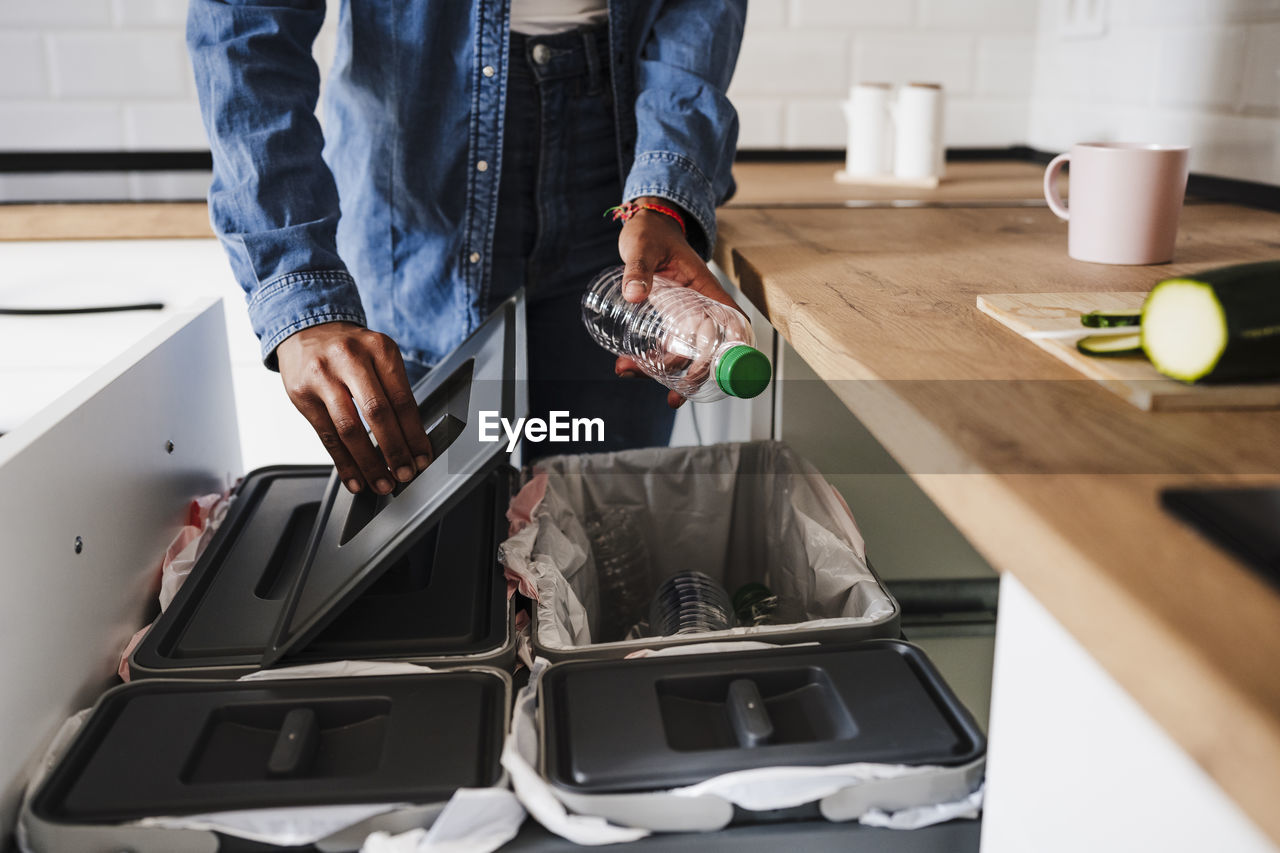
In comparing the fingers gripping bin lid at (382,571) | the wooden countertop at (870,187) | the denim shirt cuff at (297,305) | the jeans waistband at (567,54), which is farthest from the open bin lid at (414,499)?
the wooden countertop at (870,187)

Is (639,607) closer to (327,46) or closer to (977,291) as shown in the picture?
(977,291)

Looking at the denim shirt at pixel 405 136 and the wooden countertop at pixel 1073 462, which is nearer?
the wooden countertop at pixel 1073 462

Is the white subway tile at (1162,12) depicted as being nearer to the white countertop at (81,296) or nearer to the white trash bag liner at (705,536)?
the white trash bag liner at (705,536)

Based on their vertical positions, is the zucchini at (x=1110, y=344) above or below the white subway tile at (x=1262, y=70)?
below

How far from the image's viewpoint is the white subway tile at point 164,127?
2041 millimetres

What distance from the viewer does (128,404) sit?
84 centimetres

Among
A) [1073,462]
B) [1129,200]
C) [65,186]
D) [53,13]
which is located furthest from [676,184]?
[53,13]

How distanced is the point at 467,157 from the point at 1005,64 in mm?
1325

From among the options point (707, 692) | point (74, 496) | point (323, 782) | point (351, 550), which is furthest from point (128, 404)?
point (707, 692)

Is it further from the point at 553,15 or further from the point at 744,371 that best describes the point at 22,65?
the point at 744,371

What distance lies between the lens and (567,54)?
1158 mm

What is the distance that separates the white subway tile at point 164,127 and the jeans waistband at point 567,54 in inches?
45.4

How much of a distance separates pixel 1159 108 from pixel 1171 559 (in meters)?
1.40

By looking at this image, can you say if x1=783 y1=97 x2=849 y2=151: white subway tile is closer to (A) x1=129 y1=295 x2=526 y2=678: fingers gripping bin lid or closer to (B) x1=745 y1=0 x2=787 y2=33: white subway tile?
(B) x1=745 y1=0 x2=787 y2=33: white subway tile
